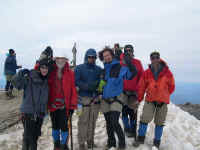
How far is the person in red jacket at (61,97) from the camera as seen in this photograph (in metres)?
4.92

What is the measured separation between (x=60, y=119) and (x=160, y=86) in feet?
9.67

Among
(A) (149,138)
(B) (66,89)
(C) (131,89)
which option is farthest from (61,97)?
(A) (149,138)

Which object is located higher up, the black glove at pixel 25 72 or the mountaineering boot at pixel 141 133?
the black glove at pixel 25 72

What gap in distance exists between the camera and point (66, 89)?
493cm

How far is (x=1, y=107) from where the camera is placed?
1118 cm

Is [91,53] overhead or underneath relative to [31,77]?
overhead

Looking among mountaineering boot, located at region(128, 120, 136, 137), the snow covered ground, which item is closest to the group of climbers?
mountaineering boot, located at region(128, 120, 136, 137)

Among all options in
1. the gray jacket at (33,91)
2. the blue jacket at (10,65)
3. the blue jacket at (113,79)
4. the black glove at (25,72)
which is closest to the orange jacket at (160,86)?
the blue jacket at (113,79)

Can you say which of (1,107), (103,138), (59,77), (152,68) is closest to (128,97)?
(152,68)

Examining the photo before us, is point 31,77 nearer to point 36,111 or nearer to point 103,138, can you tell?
point 36,111

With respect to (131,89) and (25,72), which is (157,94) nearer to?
(131,89)

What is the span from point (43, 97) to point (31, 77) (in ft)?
1.89

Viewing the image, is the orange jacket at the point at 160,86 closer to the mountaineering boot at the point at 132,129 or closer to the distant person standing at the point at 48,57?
the mountaineering boot at the point at 132,129

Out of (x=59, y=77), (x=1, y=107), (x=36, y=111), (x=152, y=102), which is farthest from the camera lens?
(x=1, y=107)
